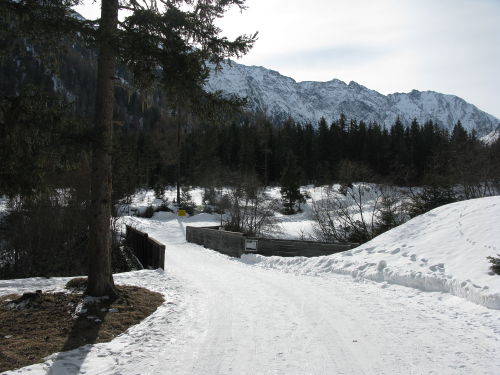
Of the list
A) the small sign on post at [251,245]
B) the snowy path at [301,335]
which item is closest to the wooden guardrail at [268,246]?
the small sign on post at [251,245]

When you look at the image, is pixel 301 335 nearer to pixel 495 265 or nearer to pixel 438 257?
pixel 495 265

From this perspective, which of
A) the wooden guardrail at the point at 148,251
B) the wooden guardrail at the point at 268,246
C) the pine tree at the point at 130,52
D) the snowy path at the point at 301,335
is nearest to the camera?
the snowy path at the point at 301,335

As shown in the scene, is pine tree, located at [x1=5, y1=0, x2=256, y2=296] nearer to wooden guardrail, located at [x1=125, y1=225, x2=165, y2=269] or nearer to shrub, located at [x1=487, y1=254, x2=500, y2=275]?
wooden guardrail, located at [x1=125, y1=225, x2=165, y2=269]

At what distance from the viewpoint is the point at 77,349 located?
213 inches

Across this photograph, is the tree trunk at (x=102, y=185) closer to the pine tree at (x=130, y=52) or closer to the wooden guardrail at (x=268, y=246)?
the pine tree at (x=130, y=52)

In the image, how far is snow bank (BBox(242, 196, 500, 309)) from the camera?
836 centimetres

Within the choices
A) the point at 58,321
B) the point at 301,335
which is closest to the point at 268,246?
the point at 301,335

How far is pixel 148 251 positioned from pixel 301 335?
9804mm

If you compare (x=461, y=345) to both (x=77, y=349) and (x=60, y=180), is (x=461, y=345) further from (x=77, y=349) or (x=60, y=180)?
(x=60, y=180)

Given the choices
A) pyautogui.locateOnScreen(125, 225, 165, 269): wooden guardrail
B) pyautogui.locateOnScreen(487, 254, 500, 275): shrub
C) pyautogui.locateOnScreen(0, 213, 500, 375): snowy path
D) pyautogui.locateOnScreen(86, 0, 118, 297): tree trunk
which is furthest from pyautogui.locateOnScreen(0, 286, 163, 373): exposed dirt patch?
pyautogui.locateOnScreen(487, 254, 500, 275): shrub

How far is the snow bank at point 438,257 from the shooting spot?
836cm

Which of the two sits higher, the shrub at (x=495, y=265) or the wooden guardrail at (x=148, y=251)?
the shrub at (x=495, y=265)

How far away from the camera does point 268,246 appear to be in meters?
17.1

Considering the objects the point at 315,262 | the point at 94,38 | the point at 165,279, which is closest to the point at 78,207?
the point at 165,279
